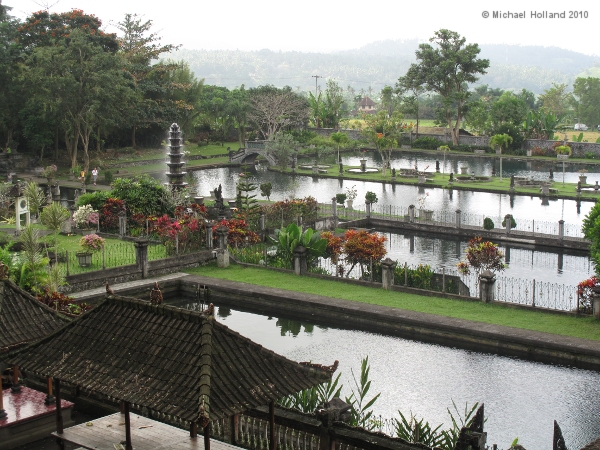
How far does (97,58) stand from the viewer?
5222cm

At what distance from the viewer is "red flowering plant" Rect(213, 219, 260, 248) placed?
31.5 meters

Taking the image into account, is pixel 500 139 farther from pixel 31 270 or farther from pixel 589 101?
A: pixel 31 270

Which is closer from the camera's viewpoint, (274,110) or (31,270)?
(31,270)

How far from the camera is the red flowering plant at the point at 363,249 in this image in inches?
1097

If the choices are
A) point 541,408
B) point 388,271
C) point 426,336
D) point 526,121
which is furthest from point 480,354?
point 526,121

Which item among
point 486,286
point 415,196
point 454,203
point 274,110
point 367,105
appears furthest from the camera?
point 367,105

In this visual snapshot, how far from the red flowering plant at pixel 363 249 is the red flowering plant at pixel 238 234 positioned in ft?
16.2

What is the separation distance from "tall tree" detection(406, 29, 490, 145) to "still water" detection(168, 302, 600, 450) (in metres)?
51.1

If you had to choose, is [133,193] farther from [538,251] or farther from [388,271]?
[538,251]

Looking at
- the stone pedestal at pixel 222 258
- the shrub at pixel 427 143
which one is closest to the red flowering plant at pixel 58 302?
the stone pedestal at pixel 222 258

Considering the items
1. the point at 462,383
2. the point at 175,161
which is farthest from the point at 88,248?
the point at 462,383

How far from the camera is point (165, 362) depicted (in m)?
12.2

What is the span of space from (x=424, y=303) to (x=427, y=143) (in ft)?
163

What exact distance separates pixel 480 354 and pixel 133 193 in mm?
18451
